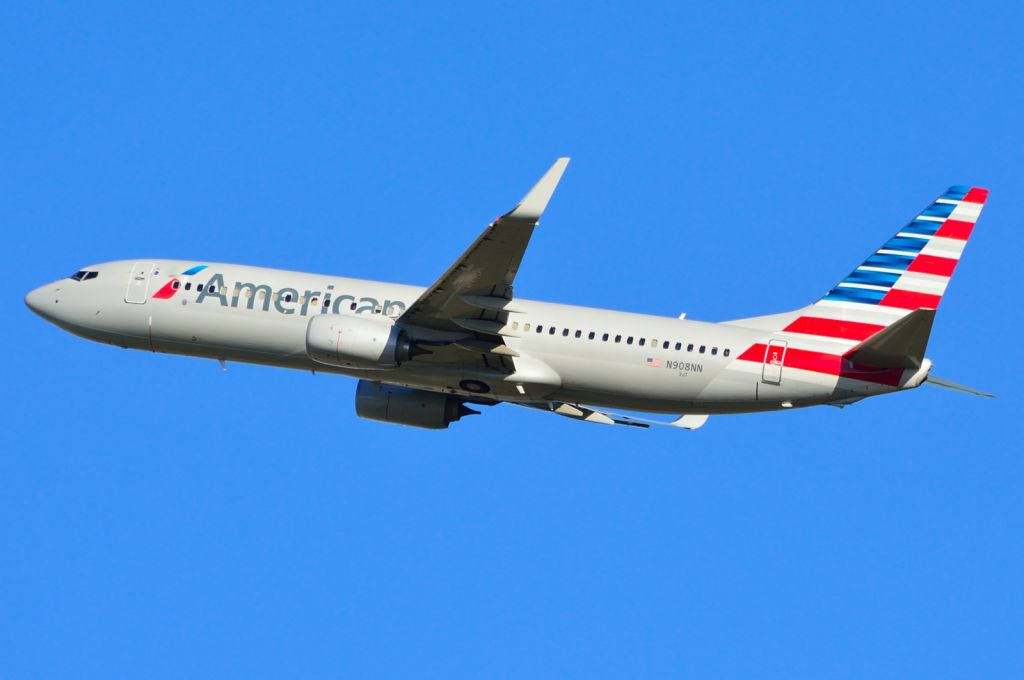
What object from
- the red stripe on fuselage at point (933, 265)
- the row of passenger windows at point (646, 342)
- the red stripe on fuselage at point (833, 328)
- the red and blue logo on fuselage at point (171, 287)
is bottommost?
the row of passenger windows at point (646, 342)

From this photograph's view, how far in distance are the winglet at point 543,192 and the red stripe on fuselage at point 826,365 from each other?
9323 millimetres

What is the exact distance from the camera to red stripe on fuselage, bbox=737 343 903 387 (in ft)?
141

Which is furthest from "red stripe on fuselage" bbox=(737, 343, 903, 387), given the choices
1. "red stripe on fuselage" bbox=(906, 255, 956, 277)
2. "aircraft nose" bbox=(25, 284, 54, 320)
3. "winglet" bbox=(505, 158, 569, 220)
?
"aircraft nose" bbox=(25, 284, 54, 320)

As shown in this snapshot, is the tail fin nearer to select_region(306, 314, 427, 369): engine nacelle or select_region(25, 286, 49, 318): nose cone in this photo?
select_region(306, 314, 427, 369): engine nacelle

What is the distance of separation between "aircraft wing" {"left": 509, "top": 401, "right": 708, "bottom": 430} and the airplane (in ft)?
0.38

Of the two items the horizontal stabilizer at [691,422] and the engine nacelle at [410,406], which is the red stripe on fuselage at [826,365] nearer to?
the horizontal stabilizer at [691,422]

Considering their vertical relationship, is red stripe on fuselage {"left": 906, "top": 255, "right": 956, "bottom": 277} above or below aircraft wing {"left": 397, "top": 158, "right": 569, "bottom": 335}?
above

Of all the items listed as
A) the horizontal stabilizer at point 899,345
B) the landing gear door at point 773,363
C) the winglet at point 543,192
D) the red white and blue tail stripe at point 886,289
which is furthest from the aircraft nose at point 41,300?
the horizontal stabilizer at point 899,345

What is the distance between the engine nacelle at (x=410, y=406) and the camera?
49.6 meters

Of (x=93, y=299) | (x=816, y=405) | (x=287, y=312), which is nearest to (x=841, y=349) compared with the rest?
(x=816, y=405)

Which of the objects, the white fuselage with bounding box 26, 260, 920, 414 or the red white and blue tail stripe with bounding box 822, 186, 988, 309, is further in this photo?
the red white and blue tail stripe with bounding box 822, 186, 988, 309

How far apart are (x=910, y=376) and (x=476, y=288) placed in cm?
1304

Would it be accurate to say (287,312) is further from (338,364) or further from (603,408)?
(603,408)

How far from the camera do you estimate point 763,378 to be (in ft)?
145
